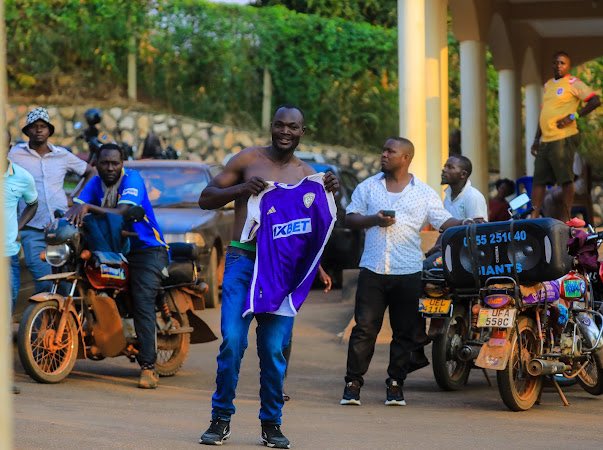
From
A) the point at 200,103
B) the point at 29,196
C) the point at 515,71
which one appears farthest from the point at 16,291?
the point at 200,103

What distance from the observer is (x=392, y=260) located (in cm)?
1012

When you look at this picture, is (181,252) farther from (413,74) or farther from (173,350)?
(413,74)

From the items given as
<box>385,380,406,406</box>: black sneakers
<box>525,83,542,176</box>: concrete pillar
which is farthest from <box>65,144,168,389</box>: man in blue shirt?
<box>525,83,542,176</box>: concrete pillar

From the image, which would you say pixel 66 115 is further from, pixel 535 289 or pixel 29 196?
pixel 535 289

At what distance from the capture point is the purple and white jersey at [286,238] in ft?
25.3

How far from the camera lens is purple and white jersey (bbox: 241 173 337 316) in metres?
7.71

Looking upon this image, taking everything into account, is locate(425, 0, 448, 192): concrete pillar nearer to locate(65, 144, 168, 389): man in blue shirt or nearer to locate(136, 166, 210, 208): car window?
locate(136, 166, 210, 208): car window

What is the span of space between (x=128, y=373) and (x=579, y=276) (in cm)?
364

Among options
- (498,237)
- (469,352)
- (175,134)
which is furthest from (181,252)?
(175,134)

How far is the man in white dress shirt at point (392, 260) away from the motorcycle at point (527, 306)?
301 mm

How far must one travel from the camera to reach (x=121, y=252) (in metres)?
10.8

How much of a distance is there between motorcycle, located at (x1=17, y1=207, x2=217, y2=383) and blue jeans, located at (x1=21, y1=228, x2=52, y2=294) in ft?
1.35

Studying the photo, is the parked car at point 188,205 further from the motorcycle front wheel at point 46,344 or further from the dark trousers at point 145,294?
the motorcycle front wheel at point 46,344

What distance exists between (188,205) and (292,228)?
8.91 m
